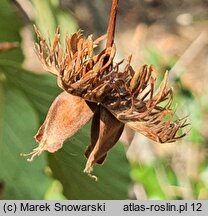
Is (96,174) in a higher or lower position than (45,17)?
lower

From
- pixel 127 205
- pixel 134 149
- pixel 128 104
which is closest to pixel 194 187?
pixel 134 149

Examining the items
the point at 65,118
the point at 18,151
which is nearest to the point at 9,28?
the point at 18,151

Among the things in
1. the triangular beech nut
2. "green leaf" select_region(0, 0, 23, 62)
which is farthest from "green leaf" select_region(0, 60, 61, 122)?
the triangular beech nut

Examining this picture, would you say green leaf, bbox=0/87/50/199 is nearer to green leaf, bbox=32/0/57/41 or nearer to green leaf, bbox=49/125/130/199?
green leaf, bbox=49/125/130/199

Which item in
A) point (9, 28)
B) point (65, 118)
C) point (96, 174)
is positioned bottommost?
point (96, 174)

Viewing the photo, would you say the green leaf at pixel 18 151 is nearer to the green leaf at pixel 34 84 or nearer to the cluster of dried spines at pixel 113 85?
the green leaf at pixel 34 84

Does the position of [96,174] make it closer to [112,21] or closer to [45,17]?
[45,17]

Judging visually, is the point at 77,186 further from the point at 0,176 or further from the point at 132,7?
the point at 132,7
